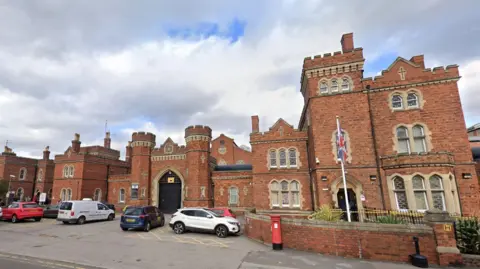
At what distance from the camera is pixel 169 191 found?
2875 centimetres

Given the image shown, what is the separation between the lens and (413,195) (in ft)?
49.0

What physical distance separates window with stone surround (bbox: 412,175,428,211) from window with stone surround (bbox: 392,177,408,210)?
563 mm

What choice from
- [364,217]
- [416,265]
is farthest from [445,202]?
[416,265]

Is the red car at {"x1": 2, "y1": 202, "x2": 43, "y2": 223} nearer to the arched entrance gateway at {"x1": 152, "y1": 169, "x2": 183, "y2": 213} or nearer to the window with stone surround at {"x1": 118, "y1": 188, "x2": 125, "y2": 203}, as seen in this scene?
the window with stone surround at {"x1": 118, "y1": 188, "x2": 125, "y2": 203}

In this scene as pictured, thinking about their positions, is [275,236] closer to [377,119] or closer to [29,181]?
[377,119]

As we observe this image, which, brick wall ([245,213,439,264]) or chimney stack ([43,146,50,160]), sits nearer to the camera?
brick wall ([245,213,439,264])

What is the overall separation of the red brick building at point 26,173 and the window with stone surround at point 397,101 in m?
48.9

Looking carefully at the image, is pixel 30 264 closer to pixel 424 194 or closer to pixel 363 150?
pixel 363 150

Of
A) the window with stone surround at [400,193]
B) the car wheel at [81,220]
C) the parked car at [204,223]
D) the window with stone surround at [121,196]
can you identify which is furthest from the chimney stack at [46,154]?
the window with stone surround at [400,193]

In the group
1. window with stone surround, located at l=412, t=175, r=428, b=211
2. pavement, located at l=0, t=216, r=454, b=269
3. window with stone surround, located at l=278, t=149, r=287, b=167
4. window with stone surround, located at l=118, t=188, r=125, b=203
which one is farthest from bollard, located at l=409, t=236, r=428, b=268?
window with stone surround, located at l=118, t=188, r=125, b=203

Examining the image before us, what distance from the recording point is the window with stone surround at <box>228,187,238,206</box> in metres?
26.0

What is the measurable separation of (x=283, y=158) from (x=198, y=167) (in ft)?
31.9

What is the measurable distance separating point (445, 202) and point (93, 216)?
25480mm

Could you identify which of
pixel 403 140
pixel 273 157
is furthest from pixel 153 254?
pixel 403 140
